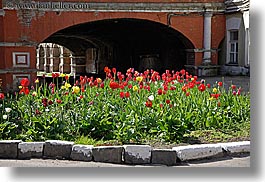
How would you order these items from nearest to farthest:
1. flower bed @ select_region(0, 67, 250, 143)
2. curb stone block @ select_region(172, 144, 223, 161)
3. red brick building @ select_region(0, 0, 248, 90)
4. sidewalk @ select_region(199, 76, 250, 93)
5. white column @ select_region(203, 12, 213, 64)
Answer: curb stone block @ select_region(172, 144, 223, 161)
flower bed @ select_region(0, 67, 250, 143)
sidewalk @ select_region(199, 76, 250, 93)
white column @ select_region(203, 12, 213, 64)
red brick building @ select_region(0, 0, 248, 90)

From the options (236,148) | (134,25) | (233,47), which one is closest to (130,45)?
(134,25)

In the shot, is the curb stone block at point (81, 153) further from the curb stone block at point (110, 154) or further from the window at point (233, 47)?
the window at point (233, 47)

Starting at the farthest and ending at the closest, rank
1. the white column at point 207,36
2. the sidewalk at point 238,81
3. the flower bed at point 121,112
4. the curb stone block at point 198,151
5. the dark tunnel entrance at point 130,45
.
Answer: the dark tunnel entrance at point 130,45 < the white column at point 207,36 < the sidewalk at point 238,81 < the flower bed at point 121,112 < the curb stone block at point 198,151

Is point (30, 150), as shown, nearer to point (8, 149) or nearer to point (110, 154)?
point (8, 149)

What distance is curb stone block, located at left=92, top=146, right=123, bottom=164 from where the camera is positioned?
2.88 m

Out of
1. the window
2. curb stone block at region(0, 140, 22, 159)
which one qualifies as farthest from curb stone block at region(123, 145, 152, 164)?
the window

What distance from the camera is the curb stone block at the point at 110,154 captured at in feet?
9.44

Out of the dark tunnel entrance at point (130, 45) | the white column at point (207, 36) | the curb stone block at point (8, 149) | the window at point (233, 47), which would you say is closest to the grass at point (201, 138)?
the curb stone block at point (8, 149)

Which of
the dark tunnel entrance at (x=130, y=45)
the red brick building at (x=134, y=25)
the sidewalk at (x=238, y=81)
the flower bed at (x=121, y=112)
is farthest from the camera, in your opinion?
the dark tunnel entrance at (x=130, y=45)

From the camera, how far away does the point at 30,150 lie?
117 inches

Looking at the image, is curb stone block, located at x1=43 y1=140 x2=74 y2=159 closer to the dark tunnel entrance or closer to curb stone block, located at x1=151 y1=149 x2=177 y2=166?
curb stone block, located at x1=151 y1=149 x2=177 y2=166

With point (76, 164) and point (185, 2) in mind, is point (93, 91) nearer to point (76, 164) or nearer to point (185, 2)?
point (76, 164)

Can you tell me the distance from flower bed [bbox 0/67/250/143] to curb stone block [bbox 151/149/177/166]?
0.99 ft

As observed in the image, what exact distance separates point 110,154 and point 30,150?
20.8 inches
